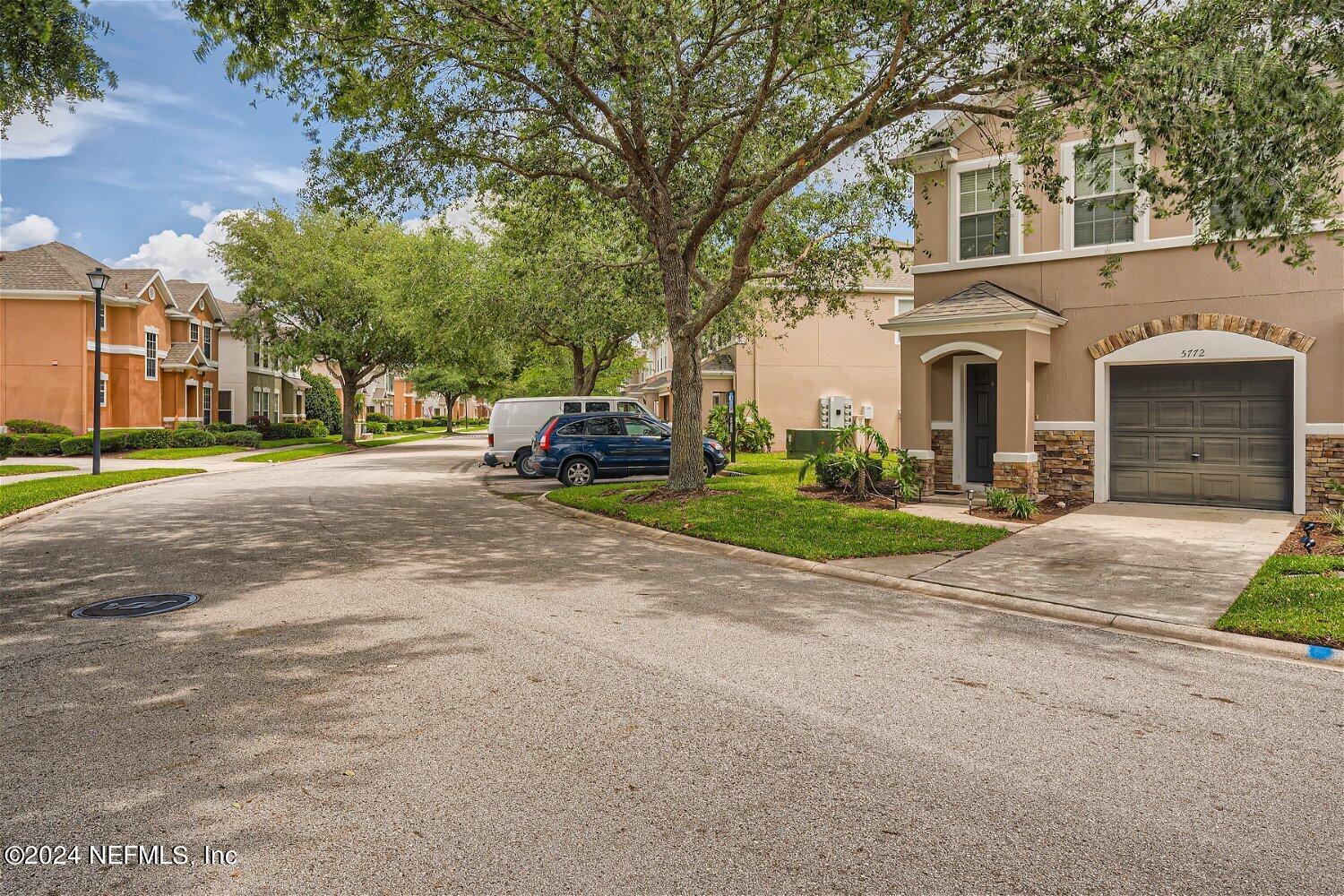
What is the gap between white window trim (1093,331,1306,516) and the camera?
12508mm

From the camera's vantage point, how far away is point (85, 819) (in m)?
3.46

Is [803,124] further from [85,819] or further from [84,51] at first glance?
[85,819]

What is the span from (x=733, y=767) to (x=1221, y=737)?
9.18ft

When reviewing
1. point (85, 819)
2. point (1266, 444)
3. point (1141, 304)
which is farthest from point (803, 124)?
point (85, 819)

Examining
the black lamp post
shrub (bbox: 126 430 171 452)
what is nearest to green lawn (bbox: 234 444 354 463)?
shrub (bbox: 126 430 171 452)

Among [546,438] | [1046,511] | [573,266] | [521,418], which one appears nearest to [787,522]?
[1046,511]

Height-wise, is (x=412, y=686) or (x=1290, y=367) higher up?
(x=1290, y=367)

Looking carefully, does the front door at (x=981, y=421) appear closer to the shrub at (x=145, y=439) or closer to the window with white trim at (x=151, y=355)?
the shrub at (x=145, y=439)

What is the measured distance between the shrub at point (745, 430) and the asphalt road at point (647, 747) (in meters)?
20.7

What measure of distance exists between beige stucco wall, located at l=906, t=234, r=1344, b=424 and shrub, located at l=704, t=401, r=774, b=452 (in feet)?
41.4

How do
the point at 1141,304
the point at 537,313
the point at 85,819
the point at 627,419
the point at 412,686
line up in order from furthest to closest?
the point at 537,313 → the point at 627,419 → the point at 1141,304 → the point at 412,686 → the point at 85,819

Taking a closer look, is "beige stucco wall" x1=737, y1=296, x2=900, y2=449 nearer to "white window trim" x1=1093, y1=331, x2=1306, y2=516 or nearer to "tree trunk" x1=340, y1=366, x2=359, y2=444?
"white window trim" x1=1093, y1=331, x2=1306, y2=516

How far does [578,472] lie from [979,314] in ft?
30.3

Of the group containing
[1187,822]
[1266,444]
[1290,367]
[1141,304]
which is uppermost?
[1141,304]
